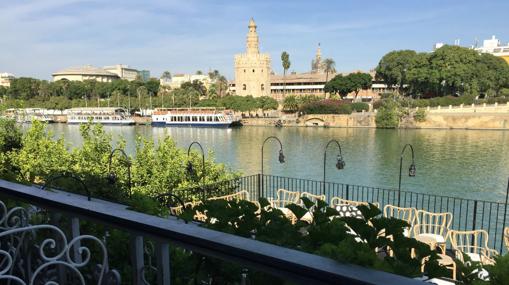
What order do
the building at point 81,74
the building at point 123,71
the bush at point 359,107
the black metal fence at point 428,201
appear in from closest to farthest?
the black metal fence at point 428,201 < the bush at point 359,107 < the building at point 81,74 < the building at point 123,71

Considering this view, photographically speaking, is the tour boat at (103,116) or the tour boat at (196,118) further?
the tour boat at (103,116)

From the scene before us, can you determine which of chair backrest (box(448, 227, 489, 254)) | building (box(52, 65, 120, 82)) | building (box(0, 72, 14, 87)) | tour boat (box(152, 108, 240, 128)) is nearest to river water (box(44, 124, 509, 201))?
chair backrest (box(448, 227, 489, 254))

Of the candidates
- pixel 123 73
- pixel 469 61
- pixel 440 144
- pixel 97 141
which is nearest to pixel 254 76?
pixel 469 61

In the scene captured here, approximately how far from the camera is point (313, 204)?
170cm

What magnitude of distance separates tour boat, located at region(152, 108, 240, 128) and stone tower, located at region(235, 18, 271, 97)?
1558 centimetres

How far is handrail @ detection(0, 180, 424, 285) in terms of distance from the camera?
2.95ft

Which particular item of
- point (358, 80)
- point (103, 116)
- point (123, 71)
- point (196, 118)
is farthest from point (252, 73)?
point (123, 71)

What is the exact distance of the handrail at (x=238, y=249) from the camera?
2.95 ft

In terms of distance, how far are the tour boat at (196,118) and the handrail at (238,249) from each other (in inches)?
2421

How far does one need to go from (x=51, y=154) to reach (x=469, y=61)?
225 feet

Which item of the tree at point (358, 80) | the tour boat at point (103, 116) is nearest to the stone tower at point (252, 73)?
the tree at point (358, 80)

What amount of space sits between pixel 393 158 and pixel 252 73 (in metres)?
53.2

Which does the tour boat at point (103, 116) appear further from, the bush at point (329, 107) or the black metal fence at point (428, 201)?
the black metal fence at point (428, 201)

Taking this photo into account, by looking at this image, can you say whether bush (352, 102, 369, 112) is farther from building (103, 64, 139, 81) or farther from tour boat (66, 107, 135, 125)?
building (103, 64, 139, 81)
